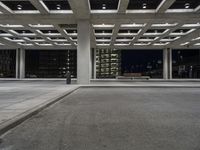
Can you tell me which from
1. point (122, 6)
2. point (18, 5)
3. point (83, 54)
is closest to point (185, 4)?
point (122, 6)

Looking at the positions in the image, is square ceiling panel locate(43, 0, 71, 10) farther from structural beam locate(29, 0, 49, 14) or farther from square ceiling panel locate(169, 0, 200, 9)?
square ceiling panel locate(169, 0, 200, 9)

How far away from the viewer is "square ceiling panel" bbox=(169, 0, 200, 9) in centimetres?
2238

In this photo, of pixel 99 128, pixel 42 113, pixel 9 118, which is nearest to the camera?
pixel 99 128

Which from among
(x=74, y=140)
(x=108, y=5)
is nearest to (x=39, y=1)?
(x=108, y=5)

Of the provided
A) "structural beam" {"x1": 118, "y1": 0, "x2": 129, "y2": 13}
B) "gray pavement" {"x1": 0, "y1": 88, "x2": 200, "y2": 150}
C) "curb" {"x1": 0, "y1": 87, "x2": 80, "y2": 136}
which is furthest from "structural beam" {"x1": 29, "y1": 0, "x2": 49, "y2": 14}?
"gray pavement" {"x1": 0, "y1": 88, "x2": 200, "y2": 150}

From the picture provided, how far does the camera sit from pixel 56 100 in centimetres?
1220

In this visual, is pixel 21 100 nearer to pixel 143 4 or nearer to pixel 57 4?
pixel 57 4

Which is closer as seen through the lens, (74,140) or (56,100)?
(74,140)

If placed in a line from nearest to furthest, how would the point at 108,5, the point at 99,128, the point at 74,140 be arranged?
the point at 74,140 → the point at 99,128 → the point at 108,5

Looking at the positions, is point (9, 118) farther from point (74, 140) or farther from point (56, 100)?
point (56, 100)

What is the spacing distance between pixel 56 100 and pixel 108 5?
46.6 feet

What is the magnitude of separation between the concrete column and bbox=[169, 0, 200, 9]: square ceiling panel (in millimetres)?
8964

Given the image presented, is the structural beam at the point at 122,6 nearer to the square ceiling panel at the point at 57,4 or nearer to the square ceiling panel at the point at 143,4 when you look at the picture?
the square ceiling panel at the point at 143,4

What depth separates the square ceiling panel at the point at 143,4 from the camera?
73.7 ft
